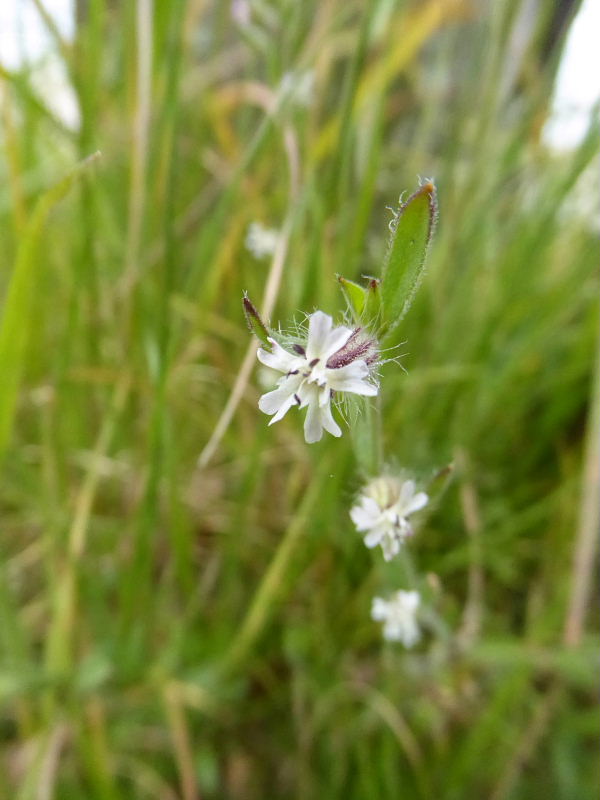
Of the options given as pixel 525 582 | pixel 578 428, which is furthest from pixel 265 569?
pixel 578 428

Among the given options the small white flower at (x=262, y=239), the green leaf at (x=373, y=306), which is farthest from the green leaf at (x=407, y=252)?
the small white flower at (x=262, y=239)

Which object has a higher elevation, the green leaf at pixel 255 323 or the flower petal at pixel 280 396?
the green leaf at pixel 255 323

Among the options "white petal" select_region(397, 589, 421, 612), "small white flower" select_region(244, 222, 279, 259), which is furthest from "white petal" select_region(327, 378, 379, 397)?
"small white flower" select_region(244, 222, 279, 259)

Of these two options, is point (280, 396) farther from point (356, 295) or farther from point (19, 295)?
point (19, 295)

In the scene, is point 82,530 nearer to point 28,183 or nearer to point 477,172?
point 28,183

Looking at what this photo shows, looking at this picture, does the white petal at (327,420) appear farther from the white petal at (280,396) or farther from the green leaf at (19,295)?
the green leaf at (19,295)

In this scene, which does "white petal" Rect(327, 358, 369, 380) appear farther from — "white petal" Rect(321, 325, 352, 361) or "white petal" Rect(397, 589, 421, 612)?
"white petal" Rect(397, 589, 421, 612)
